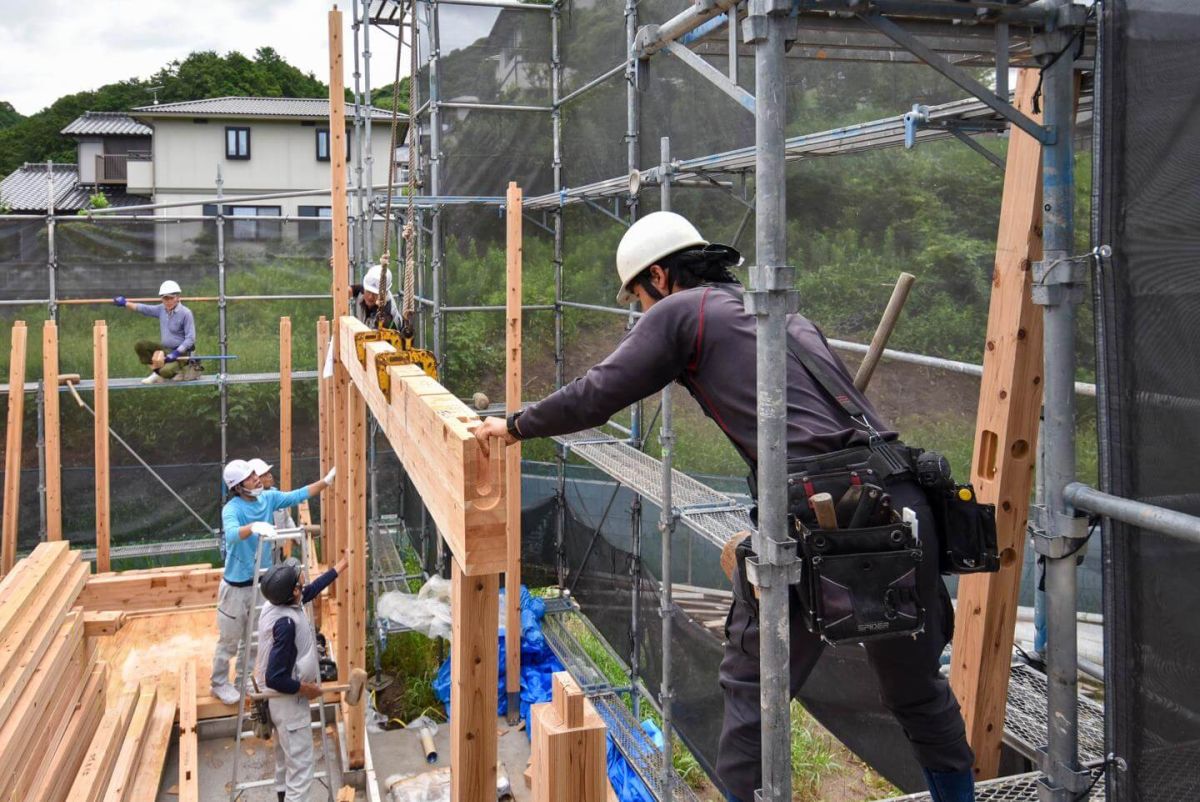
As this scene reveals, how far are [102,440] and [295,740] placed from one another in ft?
13.8

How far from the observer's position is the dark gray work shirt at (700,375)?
2.51 meters

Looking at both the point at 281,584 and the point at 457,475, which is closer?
the point at 457,475

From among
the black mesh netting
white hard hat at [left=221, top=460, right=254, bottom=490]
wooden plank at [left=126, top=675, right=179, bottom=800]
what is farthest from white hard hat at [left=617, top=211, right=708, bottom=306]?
white hard hat at [left=221, top=460, right=254, bottom=490]

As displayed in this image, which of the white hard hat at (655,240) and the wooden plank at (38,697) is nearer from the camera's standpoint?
the white hard hat at (655,240)

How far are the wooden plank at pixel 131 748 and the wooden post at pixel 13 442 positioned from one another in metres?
2.66

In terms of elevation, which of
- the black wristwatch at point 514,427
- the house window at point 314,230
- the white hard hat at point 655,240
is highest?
the house window at point 314,230

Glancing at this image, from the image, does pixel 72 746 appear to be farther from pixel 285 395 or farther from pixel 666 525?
pixel 285 395

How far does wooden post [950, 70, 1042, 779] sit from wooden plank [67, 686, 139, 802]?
415 cm

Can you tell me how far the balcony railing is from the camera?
29594mm

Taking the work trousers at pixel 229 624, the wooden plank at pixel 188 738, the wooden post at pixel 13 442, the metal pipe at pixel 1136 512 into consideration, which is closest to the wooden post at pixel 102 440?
the wooden post at pixel 13 442

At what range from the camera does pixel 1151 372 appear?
1.90 meters

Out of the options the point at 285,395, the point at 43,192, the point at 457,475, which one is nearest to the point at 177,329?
the point at 285,395

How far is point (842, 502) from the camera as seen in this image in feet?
7.47

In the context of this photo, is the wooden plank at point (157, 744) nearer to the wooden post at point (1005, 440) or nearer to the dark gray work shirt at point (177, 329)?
the dark gray work shirt at point (177, 329)
